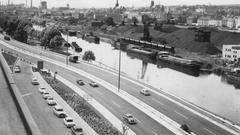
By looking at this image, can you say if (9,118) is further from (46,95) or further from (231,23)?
(231,23)

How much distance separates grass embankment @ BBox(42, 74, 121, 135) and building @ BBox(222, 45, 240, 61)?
48253 mm

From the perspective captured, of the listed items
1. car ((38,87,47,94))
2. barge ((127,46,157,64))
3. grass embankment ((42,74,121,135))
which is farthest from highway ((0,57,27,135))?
barge ((127,46,157,64))

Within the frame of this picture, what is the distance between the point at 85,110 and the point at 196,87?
91.0 feet

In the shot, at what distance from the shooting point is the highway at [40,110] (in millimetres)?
26853

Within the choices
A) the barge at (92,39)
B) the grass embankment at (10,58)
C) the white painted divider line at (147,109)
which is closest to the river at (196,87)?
the white painted divider line at (147,109)

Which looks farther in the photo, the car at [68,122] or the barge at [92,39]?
the barge at [92,39]

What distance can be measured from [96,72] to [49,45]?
34149 millimetres

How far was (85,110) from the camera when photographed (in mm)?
32406

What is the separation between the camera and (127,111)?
33.3m

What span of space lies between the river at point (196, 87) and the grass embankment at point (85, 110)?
15643 millimetres

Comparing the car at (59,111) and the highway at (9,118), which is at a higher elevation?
the highway at (9,118)

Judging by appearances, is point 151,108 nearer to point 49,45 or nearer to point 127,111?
point 127,111

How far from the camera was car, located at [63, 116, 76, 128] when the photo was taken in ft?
90.0

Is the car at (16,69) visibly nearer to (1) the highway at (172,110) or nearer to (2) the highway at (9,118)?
(1) the highway at (172,110)
